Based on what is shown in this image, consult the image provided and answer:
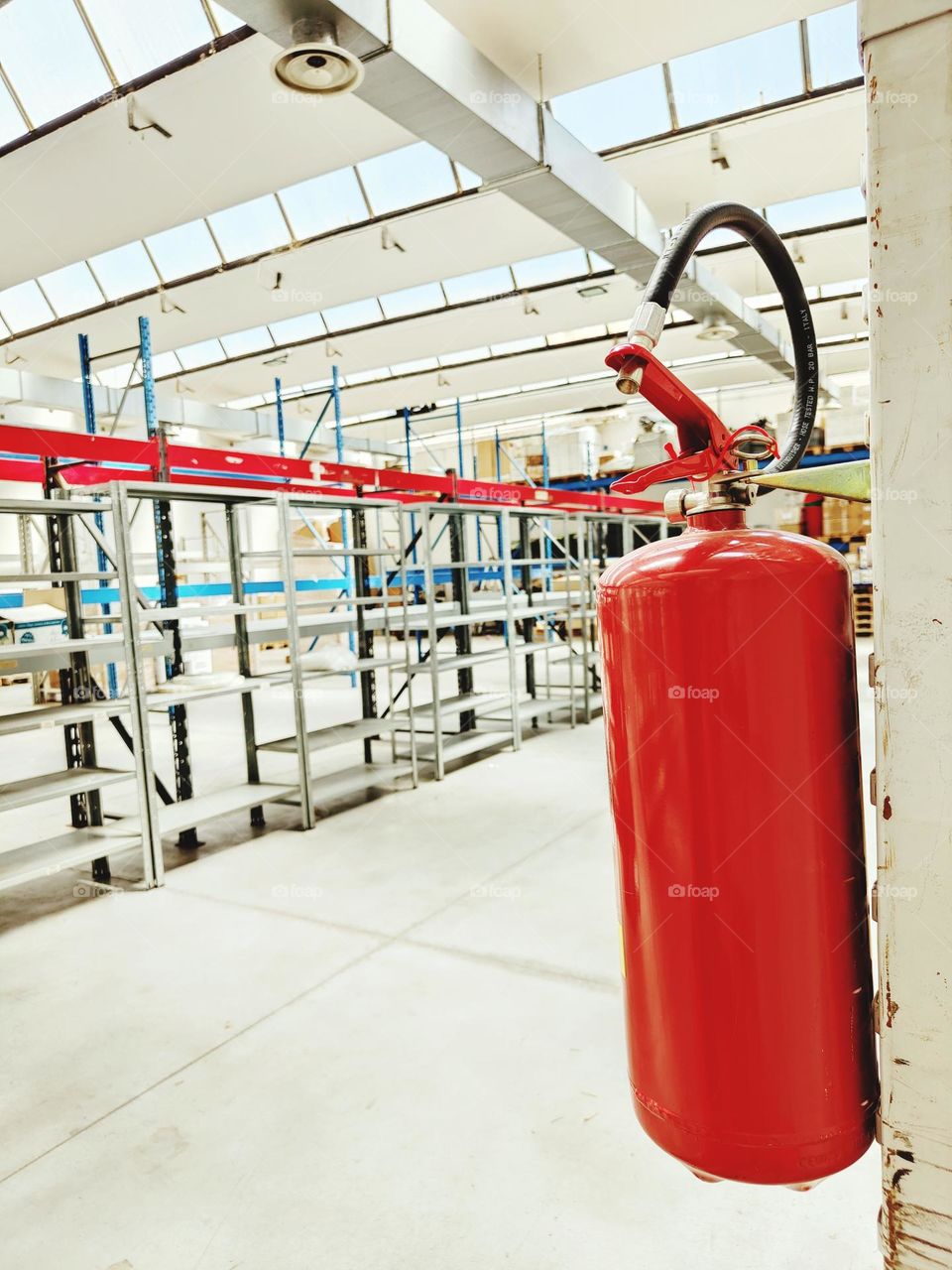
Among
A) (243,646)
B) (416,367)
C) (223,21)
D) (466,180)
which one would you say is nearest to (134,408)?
(466,180)

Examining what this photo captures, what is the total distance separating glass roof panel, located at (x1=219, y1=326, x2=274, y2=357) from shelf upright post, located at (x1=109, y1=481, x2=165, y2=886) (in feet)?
26.3

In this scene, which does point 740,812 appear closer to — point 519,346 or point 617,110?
point 617,110

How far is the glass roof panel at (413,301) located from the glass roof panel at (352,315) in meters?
0.14

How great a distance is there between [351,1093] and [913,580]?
1.95 m

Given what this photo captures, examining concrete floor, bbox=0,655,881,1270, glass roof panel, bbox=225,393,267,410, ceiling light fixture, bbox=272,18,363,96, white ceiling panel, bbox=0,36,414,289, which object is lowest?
concrete floor, bbox=0,655,881,1270

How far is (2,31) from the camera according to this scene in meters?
5.41

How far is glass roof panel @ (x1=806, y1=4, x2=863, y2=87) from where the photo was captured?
525 centimetres

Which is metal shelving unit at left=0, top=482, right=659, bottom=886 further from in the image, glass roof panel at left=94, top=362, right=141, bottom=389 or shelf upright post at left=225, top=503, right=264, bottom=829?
glass roof panel at left=94, top=362, right=141, bottom=389

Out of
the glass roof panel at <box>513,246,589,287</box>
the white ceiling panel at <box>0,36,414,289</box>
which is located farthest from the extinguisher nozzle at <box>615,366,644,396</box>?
the glass roof panel at <box>513,246,589,287</box>

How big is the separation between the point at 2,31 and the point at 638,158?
186 inches

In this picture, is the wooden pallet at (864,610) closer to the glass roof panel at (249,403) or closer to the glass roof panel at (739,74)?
the glass roof panel at (739,74)

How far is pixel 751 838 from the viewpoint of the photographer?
1027 mm


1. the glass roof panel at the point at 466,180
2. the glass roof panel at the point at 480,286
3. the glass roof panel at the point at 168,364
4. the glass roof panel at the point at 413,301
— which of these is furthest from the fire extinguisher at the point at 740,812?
the glass roof panel at the point at 168,364

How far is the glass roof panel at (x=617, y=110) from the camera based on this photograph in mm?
5750
